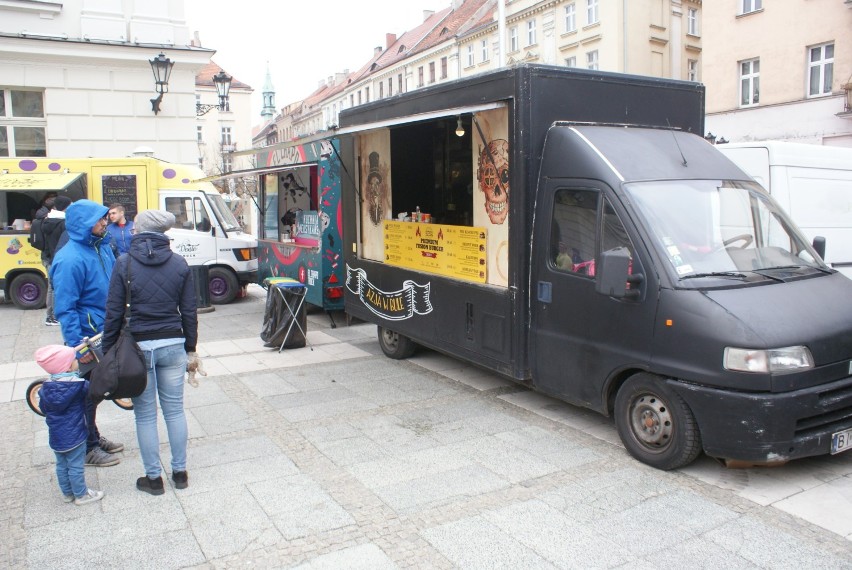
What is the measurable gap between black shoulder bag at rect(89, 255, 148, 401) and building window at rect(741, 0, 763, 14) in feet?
81.8

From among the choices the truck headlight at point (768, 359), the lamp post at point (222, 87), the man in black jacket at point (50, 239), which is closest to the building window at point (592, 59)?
Result: the lamp post at point (222, 87)

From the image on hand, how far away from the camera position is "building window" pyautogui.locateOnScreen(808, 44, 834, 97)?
70.1 feet

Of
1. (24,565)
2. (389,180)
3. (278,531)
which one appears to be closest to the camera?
(24,565)

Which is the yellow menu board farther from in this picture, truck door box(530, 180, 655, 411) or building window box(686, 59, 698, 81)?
building window box(686, 59, 698, 81)

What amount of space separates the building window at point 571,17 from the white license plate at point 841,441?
121 feet

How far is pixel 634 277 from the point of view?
4848mm

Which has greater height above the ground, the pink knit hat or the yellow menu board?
the yellow menu board

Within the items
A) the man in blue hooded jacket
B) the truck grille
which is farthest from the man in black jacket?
the truck grille

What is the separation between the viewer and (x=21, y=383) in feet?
24.8

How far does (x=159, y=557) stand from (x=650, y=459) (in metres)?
3.28

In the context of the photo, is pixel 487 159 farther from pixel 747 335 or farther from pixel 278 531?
pixel 278 531

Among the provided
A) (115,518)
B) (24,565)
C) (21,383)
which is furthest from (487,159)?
(21,383)

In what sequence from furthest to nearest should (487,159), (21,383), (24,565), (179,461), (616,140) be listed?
1. (21,383)
2. (487,159)
3. (616,140)
4. (179,461)
5. (24,565)

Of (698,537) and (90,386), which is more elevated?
(90,386)
